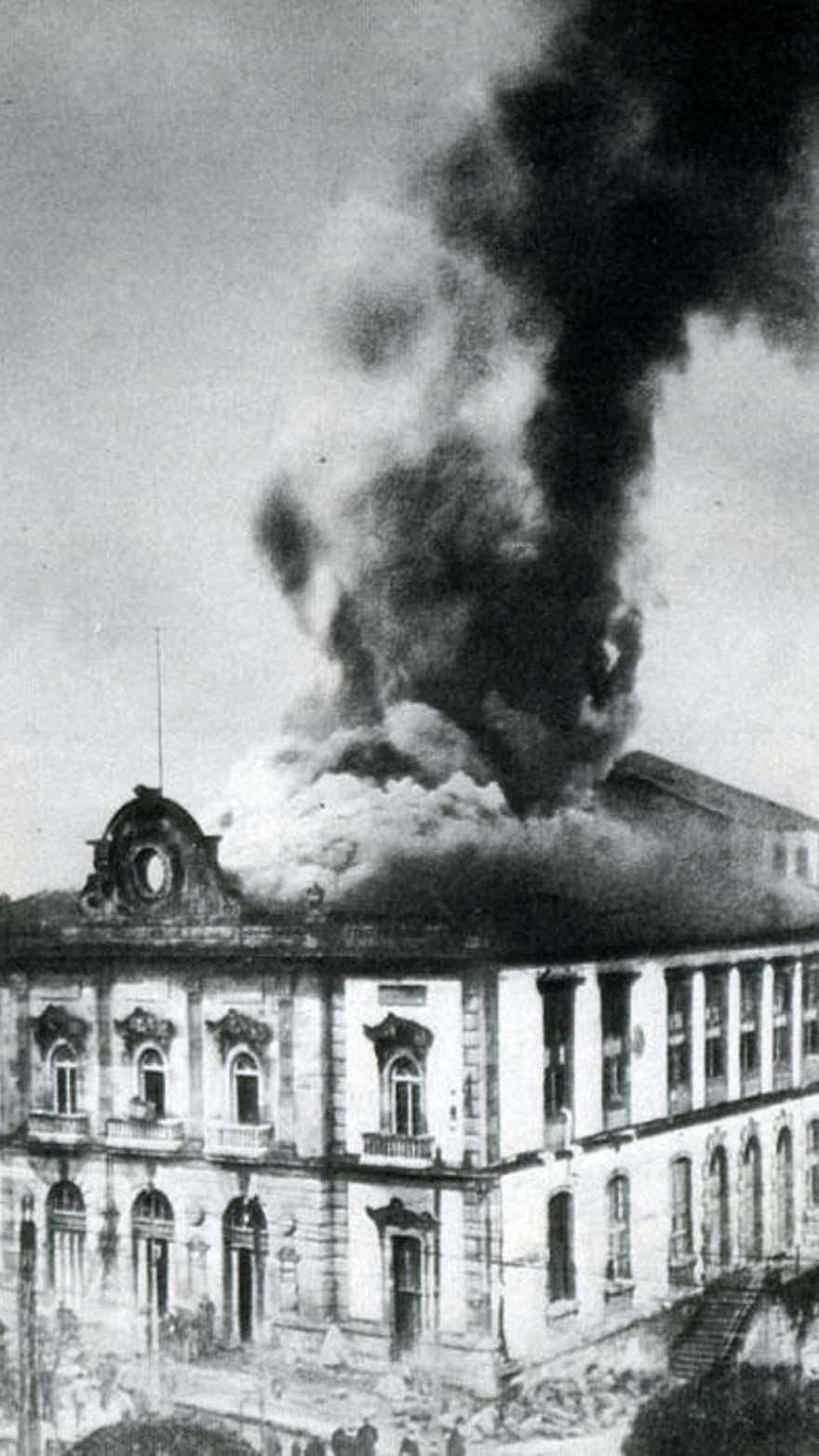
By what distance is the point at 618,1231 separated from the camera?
9.14 m

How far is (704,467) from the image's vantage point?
8.93m

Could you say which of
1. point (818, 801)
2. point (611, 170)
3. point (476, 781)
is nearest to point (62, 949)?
point (476, 781)

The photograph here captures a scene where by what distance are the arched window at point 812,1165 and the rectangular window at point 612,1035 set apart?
35.2 inches

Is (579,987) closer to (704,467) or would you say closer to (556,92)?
(704,467)

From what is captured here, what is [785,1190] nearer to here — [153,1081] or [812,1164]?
[812,1164]

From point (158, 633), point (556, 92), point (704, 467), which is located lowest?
point (158, 633)

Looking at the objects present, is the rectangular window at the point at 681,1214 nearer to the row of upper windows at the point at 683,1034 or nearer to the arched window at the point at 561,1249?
the row of upper windows at the point at 683,1034

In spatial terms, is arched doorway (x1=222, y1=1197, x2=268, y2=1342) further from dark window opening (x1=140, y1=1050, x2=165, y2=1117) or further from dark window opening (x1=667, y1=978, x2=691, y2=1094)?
dark window opening (x1=667, y1=978, x2=691, y2=1094)

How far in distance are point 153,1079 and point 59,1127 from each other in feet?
2.14

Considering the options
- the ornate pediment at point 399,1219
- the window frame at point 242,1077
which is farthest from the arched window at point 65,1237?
the ornate pediment at point 399,1219

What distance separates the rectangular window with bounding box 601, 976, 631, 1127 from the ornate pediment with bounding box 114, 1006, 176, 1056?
2292mm

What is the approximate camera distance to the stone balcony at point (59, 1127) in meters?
10.2

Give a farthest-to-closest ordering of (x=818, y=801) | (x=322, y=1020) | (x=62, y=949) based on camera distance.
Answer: (x=62, y=949) < (x=322, y=1020) < (x=818, y=801)

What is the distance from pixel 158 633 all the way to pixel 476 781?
1.92m
